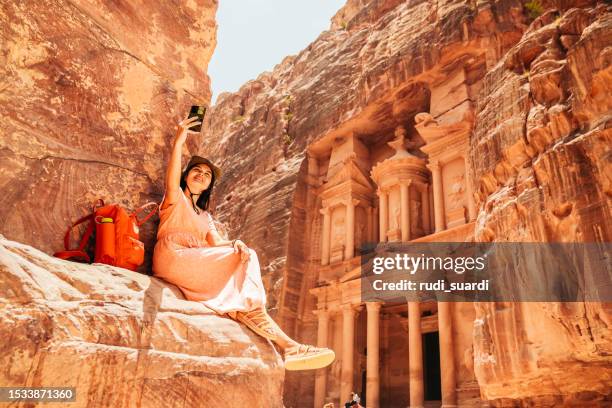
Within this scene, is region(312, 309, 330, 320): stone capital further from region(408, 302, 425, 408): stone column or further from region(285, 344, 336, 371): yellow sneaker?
region(285, 344, 336, 371): yellow sneaker

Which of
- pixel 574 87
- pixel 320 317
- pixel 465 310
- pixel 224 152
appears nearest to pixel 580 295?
pixel 574 87

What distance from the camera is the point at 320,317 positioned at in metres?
17.8

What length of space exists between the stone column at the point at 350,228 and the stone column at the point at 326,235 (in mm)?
930

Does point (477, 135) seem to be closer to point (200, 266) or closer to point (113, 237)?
point (200, 266)

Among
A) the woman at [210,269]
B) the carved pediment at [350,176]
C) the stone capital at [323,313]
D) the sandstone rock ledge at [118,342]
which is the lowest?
the sandstone rock ledge at [118,342]

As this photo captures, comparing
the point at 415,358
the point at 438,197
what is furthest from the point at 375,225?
the point at 415,358

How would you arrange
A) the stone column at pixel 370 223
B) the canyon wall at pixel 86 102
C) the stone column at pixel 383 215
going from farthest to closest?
the stone column at pixel 370 223
the stone column at pixel 383 215
the canyon wall at pixel 86 102

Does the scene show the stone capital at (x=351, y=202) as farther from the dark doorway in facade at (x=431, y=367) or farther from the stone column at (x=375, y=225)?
the dark doorway in facade at (x=431, y=367)

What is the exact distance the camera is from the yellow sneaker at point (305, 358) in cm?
309

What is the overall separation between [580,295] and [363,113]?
14301 mm

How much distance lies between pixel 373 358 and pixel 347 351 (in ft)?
3.51

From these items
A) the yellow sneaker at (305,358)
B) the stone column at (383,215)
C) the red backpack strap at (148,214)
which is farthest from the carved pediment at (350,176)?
the yellow sneaker at (305,358)

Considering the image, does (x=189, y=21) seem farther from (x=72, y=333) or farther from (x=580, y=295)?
(x=580, y=295)

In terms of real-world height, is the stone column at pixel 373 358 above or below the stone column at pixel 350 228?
below
